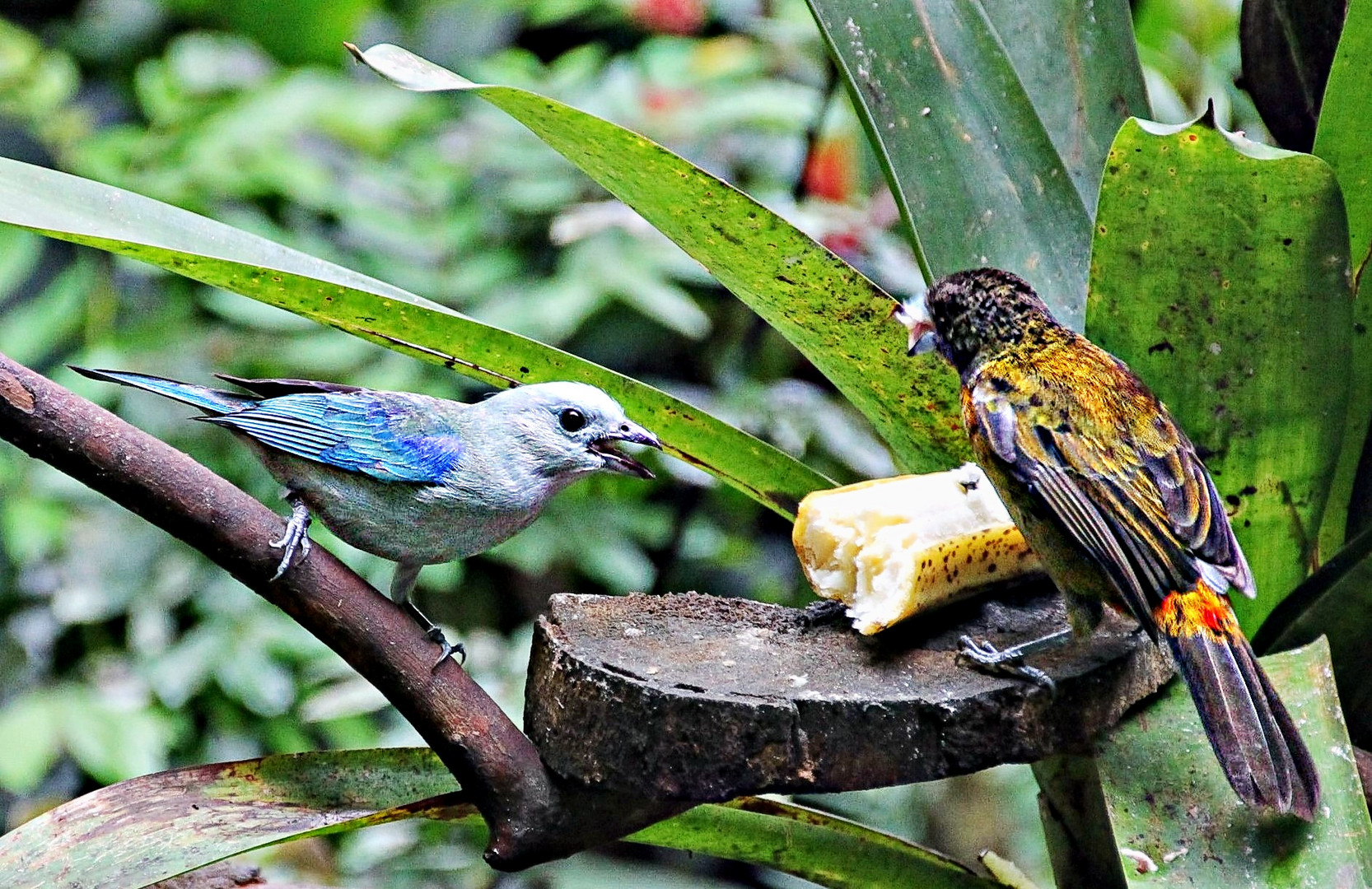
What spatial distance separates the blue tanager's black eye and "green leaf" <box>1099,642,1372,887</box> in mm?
663

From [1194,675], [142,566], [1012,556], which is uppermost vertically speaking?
[1194,675]

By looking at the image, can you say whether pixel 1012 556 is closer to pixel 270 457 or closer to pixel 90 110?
pixel 270 457

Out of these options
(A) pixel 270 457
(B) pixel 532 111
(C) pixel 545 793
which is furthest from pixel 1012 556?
(A) pixel 270 457

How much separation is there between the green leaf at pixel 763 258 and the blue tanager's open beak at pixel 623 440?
25cm

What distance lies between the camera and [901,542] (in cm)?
148

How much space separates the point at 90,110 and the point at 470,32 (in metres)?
1.05

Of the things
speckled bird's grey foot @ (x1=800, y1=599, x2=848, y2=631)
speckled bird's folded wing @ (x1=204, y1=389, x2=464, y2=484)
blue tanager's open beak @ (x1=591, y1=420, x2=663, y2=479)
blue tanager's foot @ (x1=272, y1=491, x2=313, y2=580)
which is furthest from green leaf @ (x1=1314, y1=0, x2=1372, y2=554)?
blue tanager's foot @ (x1=272, y1=491, x2=313, y2=580)

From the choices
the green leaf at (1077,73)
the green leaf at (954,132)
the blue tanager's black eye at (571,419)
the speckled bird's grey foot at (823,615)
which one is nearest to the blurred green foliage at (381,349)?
the green leaf at (1077,73)

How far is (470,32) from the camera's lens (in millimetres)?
3803

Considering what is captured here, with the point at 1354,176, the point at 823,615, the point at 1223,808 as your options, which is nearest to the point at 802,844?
the point at 823,615

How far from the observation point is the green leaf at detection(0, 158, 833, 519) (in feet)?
4.28

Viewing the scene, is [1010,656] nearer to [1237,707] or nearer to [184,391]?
[1237,707]

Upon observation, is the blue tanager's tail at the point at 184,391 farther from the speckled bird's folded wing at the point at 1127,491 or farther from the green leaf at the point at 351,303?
the speckled bird's folded wing at the point at 1127,491

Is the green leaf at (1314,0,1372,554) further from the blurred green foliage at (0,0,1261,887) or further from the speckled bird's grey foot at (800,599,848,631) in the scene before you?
the blurred green foliage at (0,0,1261,887)
